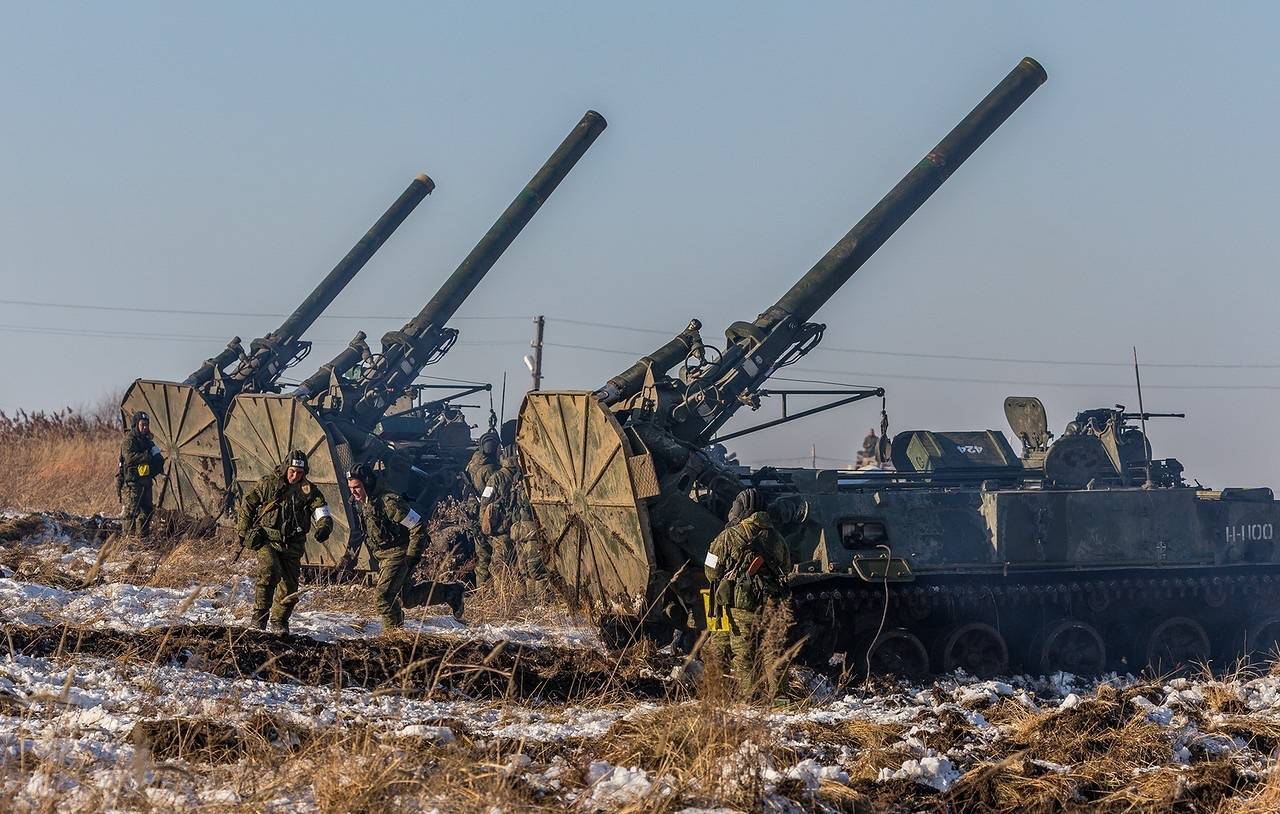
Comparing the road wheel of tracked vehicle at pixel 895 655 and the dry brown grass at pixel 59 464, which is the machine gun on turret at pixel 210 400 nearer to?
the dry brown grass at pixel 59 464

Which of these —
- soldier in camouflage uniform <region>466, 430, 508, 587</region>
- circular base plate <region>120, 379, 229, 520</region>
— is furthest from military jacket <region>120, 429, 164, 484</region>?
soldier in camouflage uniform <region>466, 430, 508, 587</region>

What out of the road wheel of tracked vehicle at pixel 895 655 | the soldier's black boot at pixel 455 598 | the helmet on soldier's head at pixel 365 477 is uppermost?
the helmet on soldier's head at pixel 365 477

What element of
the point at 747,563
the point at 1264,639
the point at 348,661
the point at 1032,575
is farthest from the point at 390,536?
the point at 1264,639

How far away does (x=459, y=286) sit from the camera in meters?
22.5

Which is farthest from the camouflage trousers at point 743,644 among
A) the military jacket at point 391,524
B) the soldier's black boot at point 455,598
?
the soldier's black boot at point 455,598

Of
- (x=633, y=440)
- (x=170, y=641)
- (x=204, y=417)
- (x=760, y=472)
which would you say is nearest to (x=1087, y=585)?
(x=760, y=472)

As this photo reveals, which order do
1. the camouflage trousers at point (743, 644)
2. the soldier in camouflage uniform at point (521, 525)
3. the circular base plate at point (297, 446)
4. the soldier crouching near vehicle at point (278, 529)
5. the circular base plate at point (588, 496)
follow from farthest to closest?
the circular base plate at point (297, 446)
the soldier in camouflage uniform at point (521, 525)
the circular base plate at point (588, 496)
the soldier crouching near vehicle at point (278, 529)
the camouflage trousers at point (743, 644)

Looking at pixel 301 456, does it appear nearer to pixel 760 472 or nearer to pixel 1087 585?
pixel 760 472

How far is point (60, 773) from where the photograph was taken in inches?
280

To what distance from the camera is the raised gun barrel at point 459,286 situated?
73.0 feet

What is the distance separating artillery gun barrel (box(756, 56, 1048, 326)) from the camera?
52.6ft

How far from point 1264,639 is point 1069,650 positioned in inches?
109

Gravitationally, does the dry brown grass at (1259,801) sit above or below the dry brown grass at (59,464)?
below

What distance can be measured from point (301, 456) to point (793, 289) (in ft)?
18.7
